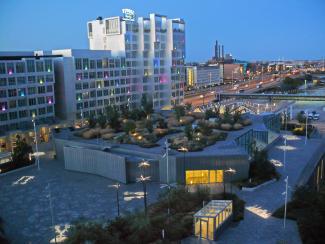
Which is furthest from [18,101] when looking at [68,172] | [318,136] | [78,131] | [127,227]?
[318,136]

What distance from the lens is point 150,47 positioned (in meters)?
98.5

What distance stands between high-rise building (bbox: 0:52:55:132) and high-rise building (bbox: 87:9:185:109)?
81.1 ft

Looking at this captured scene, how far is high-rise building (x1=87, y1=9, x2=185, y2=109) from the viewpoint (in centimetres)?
9331

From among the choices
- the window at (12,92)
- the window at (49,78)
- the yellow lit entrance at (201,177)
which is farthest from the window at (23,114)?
the yellow lit entrance at (201,177)

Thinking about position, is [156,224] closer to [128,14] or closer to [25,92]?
[25,92]

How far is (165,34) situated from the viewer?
335 ft

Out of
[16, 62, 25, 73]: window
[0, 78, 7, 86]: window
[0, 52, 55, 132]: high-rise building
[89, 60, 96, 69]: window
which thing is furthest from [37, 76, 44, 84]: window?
[89, 60, 96, 69]: window

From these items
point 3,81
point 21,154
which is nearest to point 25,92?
point 3,81

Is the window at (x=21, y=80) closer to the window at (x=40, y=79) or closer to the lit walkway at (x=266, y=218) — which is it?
the window at (x=40, y=79)

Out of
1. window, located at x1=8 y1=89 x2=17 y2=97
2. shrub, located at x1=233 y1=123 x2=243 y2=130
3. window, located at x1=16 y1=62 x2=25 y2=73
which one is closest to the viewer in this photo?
shrub, located at x1=233 y1=123 x2=243 y2=130

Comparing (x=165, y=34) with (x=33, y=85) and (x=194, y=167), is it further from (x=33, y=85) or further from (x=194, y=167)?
(x=194, y=167)

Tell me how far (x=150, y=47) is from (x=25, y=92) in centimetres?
3944

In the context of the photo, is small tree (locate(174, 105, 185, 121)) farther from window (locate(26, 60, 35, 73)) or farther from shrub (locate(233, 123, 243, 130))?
window (locate(26, 60, 35, 73))

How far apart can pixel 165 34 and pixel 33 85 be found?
Result: 43978mm
